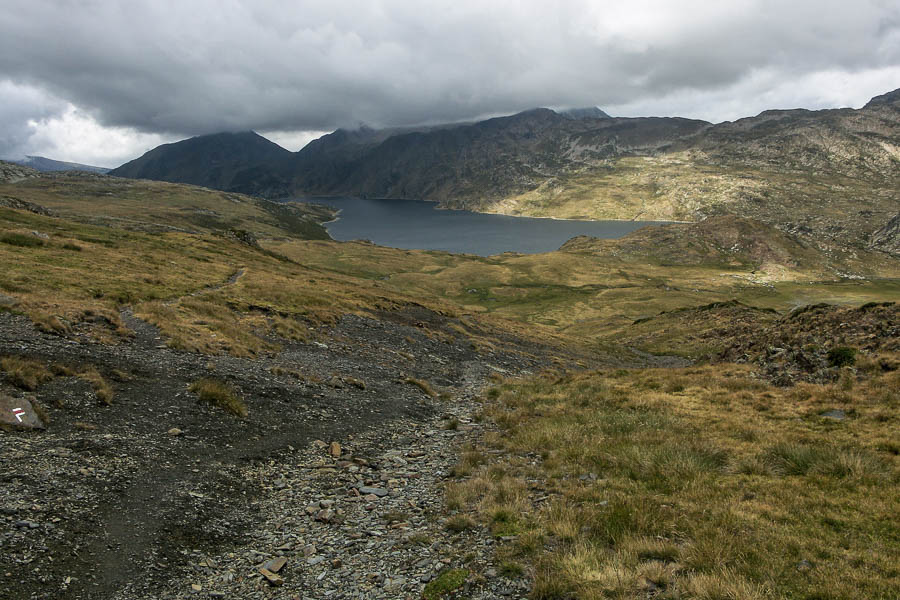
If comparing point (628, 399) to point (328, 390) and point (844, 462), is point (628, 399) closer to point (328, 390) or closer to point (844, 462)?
point (844, 462)

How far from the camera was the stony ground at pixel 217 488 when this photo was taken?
8.65 meters

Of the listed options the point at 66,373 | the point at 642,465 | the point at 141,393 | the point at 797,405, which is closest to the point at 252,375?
the point at 141,393

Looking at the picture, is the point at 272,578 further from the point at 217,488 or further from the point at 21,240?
the point at 21,240

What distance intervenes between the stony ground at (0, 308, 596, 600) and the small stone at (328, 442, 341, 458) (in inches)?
3.5

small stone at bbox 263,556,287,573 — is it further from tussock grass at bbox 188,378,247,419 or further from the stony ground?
tussock grass at bbox 188,378,247,419

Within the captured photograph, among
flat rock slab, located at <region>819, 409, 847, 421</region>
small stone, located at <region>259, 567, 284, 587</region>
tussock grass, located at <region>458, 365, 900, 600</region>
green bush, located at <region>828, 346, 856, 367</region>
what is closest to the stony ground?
small stone, located at <region>259, 567, 284, 587</region>

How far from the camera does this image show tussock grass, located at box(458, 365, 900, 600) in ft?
25.0

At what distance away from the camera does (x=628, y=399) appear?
76.0 feet

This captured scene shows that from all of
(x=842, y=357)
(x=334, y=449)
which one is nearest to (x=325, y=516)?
(x=334, y=449)

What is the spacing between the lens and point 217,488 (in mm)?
12344

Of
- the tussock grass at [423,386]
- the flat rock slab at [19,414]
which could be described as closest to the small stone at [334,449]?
the flat rock slab at [19,414]

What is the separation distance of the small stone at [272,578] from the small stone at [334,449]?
6772 mm

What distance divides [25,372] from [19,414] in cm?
303

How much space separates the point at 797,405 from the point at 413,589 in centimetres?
Result: 1915
